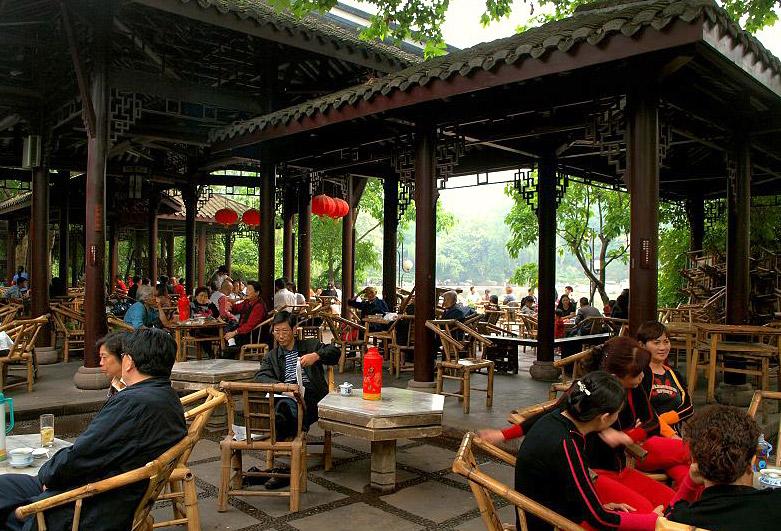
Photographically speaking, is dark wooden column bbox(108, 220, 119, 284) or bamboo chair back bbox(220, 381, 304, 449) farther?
dark wooden column bbox(108, 220, 119, 284)

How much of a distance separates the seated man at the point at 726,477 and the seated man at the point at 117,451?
1975 mm

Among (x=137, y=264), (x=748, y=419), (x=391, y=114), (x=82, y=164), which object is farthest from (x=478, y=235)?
(x=748, y=419)

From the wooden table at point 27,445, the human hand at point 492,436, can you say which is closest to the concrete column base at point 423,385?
the human hand at point 492,436

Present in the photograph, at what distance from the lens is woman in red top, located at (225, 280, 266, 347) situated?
810 cm

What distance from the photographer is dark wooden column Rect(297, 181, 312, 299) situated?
39.0 feet

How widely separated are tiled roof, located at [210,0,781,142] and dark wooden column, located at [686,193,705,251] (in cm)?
648

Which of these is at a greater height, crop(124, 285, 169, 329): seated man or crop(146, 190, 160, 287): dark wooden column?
crop(146, 190, 160, 287): dark wooden column

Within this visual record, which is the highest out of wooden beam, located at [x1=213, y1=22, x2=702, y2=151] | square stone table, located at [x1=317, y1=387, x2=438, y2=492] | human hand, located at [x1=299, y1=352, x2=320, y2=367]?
wooden beam, located at [x1=213, y1=22, x2=702, y2=151]

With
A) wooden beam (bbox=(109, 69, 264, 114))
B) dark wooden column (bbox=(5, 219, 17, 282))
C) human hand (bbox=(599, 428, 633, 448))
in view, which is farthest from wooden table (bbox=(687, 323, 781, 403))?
dark wooden column (bbox=(5, 219, 17, 282))

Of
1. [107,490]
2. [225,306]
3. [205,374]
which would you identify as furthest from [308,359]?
[225,306]

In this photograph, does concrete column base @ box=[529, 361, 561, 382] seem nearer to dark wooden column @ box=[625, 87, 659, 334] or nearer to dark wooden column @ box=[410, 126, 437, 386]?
dark wooden column @ box=[410, 126, 437, 386]

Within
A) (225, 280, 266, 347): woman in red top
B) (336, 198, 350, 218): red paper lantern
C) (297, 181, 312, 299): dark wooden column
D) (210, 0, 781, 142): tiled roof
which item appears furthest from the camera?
(297, 181, 312, 299): dark wooden column

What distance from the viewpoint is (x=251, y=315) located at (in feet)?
26.7

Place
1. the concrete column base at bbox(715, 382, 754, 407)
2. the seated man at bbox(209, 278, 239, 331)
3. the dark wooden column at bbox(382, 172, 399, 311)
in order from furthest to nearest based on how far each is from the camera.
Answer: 1. the dark wooden column at bbox(382, 172, 399, 311)
2. the seated man at bbox(209, 278, 239, 331)
3. the concrete column base at bbox(715, 382, 754, 407)
